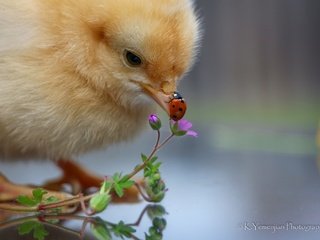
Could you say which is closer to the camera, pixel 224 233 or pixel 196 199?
pixel 224 233

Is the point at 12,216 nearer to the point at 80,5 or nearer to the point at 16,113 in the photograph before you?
the point at 16,113

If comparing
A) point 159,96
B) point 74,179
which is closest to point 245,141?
point 74,179

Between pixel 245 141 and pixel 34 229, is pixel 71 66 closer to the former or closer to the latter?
pixel 34 229

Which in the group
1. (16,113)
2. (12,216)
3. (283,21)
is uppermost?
(283,21)

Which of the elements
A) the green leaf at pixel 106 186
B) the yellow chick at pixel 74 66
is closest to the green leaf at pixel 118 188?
the green leaf at pixel 106 186

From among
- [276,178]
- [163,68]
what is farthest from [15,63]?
[276,178]

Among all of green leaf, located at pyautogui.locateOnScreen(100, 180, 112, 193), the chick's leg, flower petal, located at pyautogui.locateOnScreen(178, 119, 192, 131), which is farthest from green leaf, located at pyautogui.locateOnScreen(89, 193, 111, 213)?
the chick's leg
